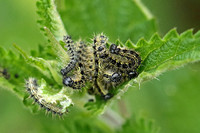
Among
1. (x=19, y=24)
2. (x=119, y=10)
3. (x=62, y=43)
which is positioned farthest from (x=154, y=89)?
(x=62, y=43)

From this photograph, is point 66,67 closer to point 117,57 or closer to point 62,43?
point 62,43

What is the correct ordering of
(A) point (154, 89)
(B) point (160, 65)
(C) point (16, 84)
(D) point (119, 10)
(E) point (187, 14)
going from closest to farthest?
1. (B) point (160, 65)
2. (C) point (16, 84)
3. (D) point (119, 10)
4. (A) point (154, 89)
5. (E) point (187, 14)

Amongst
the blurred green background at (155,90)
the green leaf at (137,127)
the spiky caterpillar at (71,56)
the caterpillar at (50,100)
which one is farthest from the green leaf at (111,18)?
the caterpillar at (50,100)

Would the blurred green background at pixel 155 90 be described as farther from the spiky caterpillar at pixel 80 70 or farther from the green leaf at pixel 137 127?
the spiky caterpillar at pixel 80 70

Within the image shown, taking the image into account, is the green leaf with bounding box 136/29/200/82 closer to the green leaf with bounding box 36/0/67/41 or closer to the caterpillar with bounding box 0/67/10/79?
the green leaf with bounding box 36/0/67/41

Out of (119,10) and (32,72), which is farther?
(119,10)
